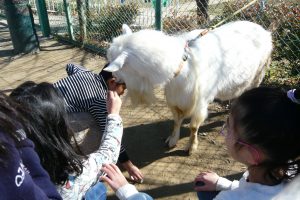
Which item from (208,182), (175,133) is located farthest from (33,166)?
(175,133)

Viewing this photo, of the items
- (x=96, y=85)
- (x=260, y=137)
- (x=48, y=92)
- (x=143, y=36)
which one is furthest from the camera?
(x=96, y=85)

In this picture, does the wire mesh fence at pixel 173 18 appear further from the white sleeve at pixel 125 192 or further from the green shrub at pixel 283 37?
the white sleeve at pixel 125 192

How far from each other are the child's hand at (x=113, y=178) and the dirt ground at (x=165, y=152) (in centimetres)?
111

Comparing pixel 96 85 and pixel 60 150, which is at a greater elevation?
pixel 60 150

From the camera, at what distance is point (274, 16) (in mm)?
5250

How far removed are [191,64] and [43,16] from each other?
216 inches

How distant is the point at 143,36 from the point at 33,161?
1856 mm

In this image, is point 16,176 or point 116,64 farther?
point 116,64

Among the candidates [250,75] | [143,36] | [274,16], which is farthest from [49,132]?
[274,16]

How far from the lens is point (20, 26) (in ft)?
21.2

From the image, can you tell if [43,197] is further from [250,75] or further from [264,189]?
[250,75]

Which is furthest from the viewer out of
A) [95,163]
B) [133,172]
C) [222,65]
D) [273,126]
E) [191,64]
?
[222,65]

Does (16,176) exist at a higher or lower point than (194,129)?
higher

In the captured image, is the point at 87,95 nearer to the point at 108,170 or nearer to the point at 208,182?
the point at 108,170
